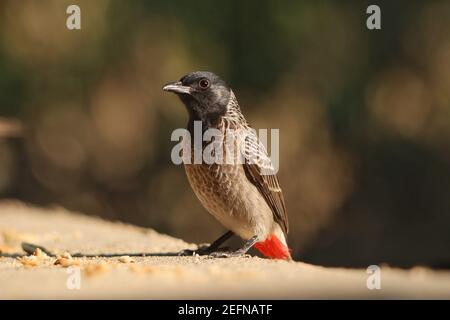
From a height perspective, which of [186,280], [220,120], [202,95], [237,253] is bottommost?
[237,253]

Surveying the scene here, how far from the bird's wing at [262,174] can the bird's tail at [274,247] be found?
12cm

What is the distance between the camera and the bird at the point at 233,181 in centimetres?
603

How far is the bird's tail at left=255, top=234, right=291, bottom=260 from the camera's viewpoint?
6.46 meters

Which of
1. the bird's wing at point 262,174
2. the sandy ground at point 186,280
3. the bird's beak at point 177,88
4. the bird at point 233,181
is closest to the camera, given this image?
the sandy ground at point 186,280

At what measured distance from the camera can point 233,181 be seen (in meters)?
6.05

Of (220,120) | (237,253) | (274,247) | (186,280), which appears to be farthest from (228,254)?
(186,280)

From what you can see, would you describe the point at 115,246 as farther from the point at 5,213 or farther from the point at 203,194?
the point at 5,213

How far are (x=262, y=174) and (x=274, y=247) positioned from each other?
630mm

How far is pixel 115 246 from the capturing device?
696 centimetres

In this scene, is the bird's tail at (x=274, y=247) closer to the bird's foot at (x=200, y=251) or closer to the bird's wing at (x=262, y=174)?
the bird's wing at (x=262, y=174)

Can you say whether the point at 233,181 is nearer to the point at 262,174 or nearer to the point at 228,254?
the point at 262,174

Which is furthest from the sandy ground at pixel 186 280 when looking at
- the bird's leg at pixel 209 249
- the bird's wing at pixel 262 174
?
the bird's wing at pixel 262 174

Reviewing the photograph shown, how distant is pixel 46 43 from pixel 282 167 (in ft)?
13.4

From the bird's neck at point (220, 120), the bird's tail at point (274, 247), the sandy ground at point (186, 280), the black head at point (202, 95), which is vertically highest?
the black head at point (202, 95)
